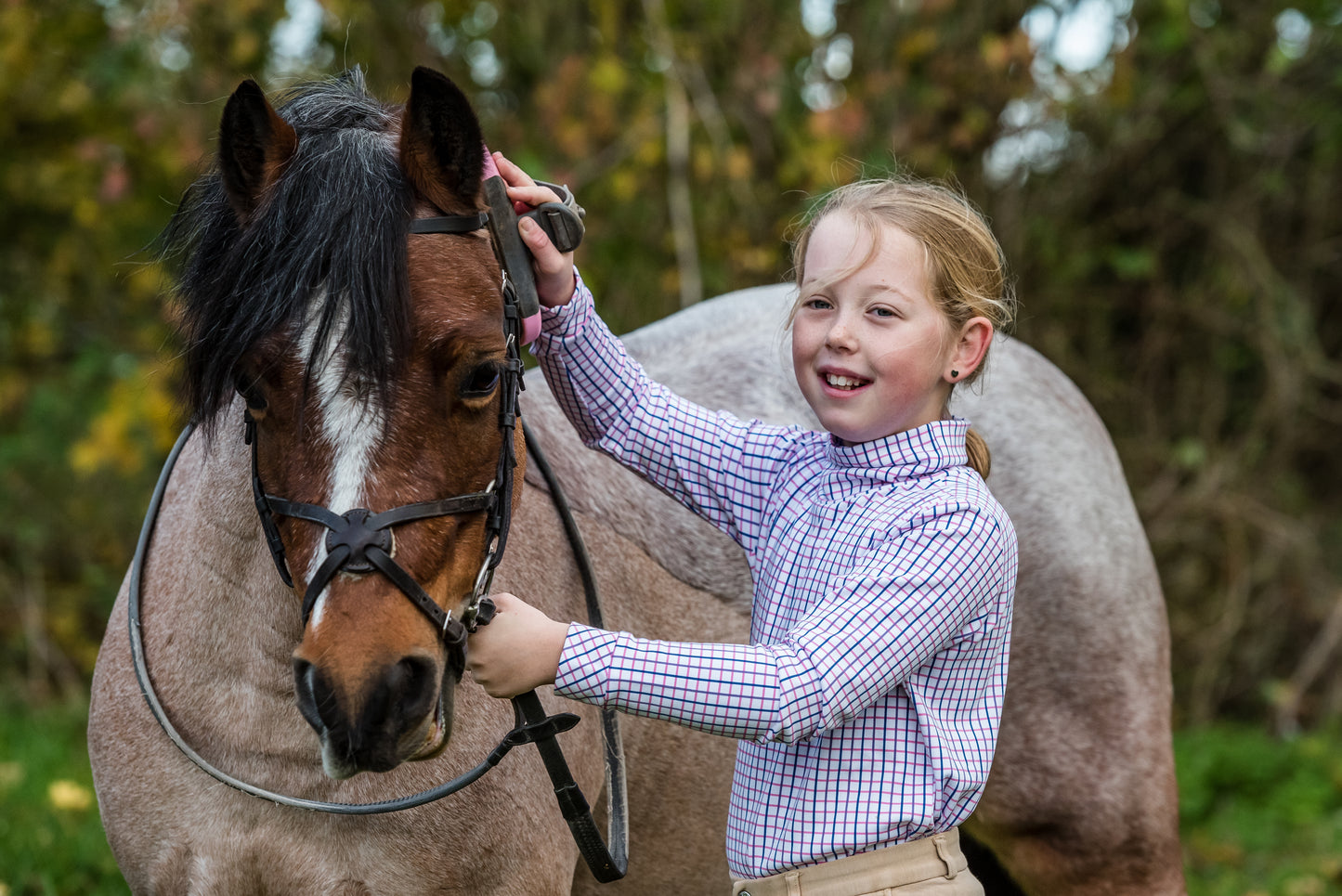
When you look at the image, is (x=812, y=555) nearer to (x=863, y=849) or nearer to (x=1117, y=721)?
(x=863, y=849)

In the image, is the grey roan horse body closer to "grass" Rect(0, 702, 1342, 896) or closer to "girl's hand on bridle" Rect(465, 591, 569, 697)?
"girl's hand on bridle" Rect(465, 591, 569, 697)

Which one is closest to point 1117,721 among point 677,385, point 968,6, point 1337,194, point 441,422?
point 677,385

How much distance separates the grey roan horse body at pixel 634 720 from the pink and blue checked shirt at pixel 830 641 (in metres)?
0.36

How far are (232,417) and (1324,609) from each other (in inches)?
248

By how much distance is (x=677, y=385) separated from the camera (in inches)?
119

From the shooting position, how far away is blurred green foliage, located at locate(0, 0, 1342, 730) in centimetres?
540

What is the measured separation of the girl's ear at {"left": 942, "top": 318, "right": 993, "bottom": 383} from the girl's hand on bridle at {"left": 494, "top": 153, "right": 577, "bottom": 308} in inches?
24.4

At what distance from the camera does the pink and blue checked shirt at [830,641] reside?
1566 mm

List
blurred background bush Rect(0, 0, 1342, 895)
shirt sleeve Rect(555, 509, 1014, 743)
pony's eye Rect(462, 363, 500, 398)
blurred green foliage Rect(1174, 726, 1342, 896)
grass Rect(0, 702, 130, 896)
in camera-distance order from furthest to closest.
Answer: blurred background bush Rect(0, 0, 1342, 895) → blurred green foliage Rect(1174, 726, 1342, 896) → grass Rect(0, 702, 130, 896) → pony's eye Rect(462, 363, 500, 398) → shirt sleeve Rect(555, 509, 1014, 743)

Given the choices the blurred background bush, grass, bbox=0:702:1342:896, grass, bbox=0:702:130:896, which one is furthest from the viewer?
the blurred background bush

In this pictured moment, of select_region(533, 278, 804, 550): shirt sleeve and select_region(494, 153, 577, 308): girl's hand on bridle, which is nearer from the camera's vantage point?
select_region(494, 153, 577, 308): girl's hand on bridle

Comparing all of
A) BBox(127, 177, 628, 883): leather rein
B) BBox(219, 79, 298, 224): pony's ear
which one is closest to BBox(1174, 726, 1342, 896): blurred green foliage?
BBox(127, 177, 628, 883): leather rein

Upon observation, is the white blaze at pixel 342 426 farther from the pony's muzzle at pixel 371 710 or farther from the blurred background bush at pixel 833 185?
the blurred background bush at pixel 833 185

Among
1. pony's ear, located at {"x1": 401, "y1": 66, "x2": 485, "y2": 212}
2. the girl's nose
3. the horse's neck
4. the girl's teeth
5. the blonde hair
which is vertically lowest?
the horse's neck
